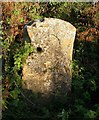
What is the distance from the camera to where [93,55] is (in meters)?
7.93

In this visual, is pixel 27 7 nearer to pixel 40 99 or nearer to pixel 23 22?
pixel 23 22

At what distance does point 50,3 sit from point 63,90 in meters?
2.78

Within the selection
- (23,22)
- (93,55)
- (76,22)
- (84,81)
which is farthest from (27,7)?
(84,81)

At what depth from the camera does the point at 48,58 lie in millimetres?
6801

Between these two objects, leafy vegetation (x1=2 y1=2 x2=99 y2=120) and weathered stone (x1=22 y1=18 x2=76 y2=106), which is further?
weathered stone (x1=22 y1=18 x2=76 y2=106)

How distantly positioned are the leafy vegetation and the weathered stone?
0.15 meters

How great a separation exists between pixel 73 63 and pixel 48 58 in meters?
0.89

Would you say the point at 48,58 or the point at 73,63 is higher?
the point at 48,58

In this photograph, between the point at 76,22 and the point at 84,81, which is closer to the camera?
the point at 84,81

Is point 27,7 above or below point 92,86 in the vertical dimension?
above

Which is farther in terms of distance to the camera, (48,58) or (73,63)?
(73,63)

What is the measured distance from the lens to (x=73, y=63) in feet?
24.8

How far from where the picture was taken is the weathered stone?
676 centimetres

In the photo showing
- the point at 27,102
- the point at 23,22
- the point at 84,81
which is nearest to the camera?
the point at 27,102
